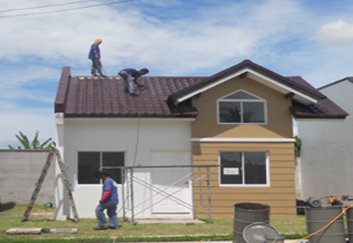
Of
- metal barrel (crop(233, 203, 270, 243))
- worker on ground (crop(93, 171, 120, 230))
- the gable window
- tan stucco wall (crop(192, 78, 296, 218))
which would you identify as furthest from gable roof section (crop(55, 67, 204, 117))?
metal barrel (crop(233, 203, 270, 243))

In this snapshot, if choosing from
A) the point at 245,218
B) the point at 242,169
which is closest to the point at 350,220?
the point at 245,218

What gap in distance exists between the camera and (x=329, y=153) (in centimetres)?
1892

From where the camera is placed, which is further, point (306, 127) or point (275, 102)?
point (306, 127)

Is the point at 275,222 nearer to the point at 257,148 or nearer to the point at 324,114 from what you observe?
the point at 257,148

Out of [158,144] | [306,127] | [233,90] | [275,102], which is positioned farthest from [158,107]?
[306,127]

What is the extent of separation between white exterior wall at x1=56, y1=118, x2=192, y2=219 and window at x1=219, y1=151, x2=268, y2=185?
3.94 feet

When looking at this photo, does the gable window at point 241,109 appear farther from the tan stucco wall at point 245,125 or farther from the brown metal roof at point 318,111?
the brown metal roof at point 318,111

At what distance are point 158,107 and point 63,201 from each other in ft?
13.4

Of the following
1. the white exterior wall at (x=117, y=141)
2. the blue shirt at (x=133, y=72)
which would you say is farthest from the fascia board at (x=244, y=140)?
the blue shirt at (x=133, y=72)

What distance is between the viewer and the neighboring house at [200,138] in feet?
49.2

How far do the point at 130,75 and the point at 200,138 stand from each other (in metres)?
3.47

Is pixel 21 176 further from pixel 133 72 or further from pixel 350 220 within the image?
pixel 350 220

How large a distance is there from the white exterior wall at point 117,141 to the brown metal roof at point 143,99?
1.03ft

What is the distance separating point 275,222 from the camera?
14141mm
